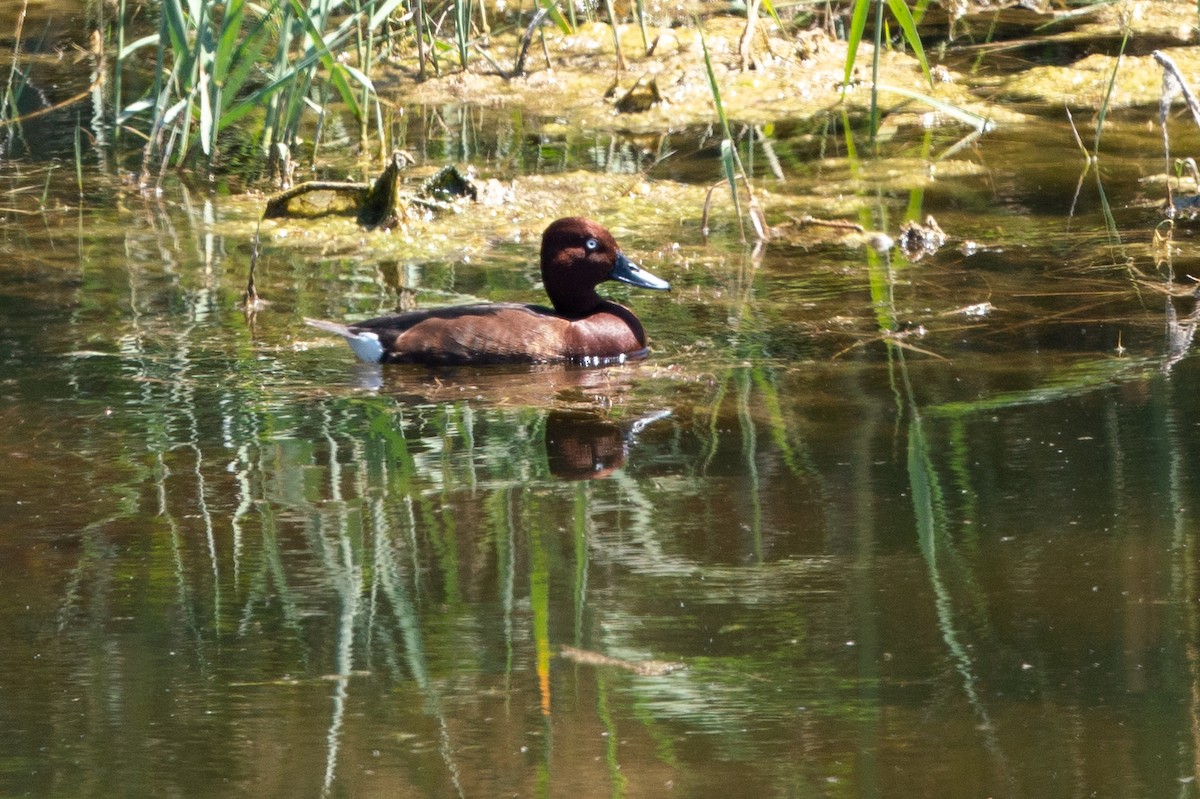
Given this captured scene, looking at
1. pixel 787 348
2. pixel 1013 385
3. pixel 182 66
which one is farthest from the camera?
pixel 182 66

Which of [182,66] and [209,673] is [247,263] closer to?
[182,66]

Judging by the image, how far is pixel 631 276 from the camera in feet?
21.5

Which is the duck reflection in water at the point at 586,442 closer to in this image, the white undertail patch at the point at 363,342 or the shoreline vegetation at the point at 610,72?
the white undertail patch at the point at 363,342

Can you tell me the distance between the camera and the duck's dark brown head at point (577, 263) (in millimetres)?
6492

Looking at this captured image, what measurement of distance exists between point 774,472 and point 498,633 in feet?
4.02

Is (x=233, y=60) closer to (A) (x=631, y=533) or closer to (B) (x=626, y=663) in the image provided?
(A) (x=631, y=533)

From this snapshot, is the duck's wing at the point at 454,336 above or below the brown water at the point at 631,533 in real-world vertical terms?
above

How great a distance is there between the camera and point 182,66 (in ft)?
23.3

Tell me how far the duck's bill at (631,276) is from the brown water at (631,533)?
0.15 metres

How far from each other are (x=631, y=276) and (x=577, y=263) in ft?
0.69

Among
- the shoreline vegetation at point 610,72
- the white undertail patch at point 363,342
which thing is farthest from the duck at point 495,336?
the shoreline vegetation at point 610,72

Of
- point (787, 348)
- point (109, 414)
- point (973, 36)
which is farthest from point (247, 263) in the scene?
point (973, 36)

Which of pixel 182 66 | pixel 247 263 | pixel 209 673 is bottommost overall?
pixel 209 673

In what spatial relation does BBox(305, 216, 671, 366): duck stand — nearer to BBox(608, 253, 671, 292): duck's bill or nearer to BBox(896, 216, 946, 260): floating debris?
BBox(608, 253, 671, 292): duck's bill
